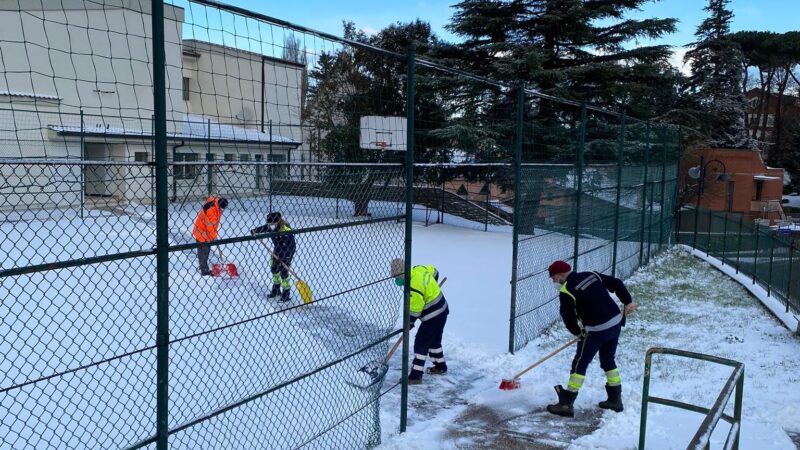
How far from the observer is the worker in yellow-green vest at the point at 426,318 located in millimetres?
6711

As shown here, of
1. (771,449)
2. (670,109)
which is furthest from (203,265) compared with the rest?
(670,109)

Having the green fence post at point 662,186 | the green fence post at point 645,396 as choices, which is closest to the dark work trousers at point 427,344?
the green fence post at point 645,396

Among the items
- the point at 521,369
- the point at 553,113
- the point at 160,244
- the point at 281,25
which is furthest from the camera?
the point at 553,113

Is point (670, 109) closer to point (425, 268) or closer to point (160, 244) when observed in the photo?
point (425, 268)

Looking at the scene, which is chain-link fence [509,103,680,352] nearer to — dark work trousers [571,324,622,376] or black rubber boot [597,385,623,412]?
dark work trousers [571,324,622,376]

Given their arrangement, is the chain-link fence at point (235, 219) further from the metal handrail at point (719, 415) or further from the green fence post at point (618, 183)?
the metal handrail at point (719, 415)

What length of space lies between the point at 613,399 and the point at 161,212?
14.6ft

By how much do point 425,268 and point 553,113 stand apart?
28.0 feet

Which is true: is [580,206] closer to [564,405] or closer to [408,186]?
[564,405]

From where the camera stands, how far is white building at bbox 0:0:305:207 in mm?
3812

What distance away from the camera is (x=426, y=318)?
6891 mm

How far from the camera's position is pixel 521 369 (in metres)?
7.02

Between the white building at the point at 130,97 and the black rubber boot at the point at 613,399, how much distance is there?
11.5 feet

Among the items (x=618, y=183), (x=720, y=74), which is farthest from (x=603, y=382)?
(x=720, y=74)
